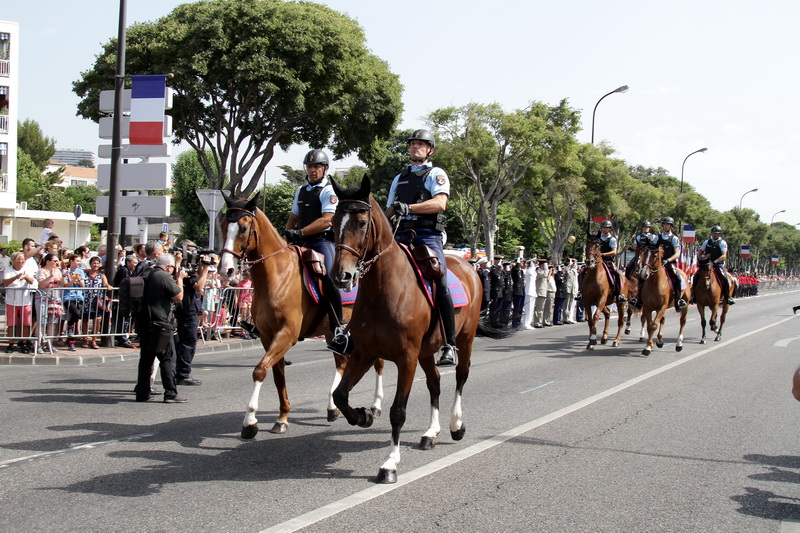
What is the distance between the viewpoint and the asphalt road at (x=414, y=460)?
4.90 metres

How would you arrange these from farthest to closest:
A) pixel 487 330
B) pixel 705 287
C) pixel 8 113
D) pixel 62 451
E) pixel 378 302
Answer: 1. pixel 8 113
2. pixel 705 287
3. pixel 487 330
4. pixel 62 451
5. pixel 378 302

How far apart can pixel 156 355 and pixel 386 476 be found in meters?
4.78

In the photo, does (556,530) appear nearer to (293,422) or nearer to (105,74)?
(293,422)

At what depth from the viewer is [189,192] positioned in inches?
2852

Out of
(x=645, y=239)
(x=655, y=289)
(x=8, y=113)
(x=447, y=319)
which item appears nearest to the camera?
(x=447, y=319)

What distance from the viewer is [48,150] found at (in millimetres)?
94500

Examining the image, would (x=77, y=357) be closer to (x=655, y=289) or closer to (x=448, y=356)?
(x=448, y=356)

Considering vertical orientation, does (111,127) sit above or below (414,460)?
above

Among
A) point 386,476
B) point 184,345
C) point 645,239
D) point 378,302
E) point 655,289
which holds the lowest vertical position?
point 386,476

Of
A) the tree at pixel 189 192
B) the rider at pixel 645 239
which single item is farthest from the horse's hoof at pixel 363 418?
the tree at pixel 189 192

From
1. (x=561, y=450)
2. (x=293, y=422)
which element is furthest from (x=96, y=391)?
(x=561, y=450)

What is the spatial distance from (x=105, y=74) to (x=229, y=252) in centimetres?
2639

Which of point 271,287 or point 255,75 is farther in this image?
point 255,75

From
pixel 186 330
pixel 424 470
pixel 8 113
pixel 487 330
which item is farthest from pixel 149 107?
pixel 8 113
